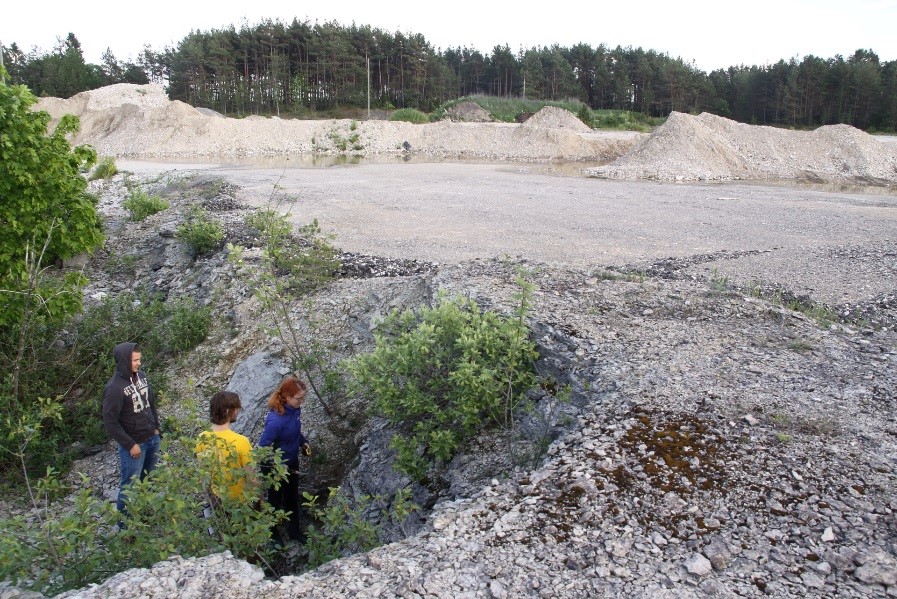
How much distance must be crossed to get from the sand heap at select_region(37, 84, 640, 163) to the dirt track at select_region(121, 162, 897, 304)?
17482 mm

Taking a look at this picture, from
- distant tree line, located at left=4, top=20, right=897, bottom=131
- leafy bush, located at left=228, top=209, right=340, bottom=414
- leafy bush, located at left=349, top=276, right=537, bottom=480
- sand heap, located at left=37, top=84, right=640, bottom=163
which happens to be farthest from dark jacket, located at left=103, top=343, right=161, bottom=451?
distant tree line, located at left=4, top=20, right=897, bottom=131

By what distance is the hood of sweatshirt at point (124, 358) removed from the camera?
564 cm

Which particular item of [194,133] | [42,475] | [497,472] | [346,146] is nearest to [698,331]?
[497,472]

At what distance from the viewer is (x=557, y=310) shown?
7.06 meters

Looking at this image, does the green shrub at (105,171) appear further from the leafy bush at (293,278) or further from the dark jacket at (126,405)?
the dark jacket at (126,405)

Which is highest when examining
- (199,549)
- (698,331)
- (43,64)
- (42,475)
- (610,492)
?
(43,64)

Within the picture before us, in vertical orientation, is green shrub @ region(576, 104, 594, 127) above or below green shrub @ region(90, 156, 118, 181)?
above

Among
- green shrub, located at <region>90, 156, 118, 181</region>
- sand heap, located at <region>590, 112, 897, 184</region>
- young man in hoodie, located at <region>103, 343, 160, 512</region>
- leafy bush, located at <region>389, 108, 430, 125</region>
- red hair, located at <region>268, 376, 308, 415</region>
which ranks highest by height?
leafy bush, located at <region>389, 108, 430, 125</region>

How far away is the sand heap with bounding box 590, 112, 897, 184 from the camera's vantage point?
93.0 ft

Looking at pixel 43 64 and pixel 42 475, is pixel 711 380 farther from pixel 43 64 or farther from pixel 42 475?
pixel 43 64

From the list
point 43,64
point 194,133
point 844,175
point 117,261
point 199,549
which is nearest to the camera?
point 199,549

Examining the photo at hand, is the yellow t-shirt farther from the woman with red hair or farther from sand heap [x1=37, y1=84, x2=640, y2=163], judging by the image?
sand heap [x1=37, y1=84, x2=640, y2=163]

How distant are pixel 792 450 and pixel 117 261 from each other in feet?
42.1

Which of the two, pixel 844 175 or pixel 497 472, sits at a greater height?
pixel 844 175
